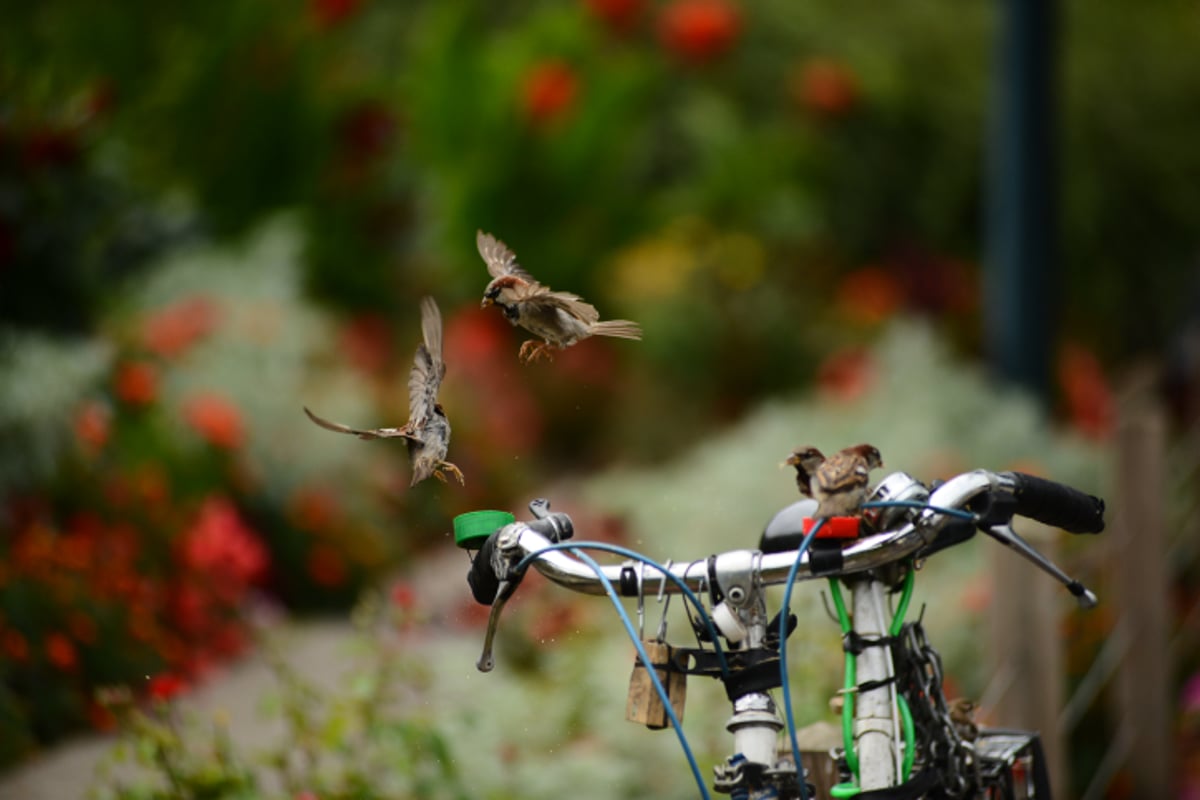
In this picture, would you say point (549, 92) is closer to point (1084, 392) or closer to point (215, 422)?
point (1084, 392)

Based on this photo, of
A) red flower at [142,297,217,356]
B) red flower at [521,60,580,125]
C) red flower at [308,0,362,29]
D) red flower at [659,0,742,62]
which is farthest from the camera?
red flower at [659,0,742,62]

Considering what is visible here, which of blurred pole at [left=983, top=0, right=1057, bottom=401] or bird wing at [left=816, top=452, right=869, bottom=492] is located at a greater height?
blurred pole at [left=983, top=0, right=1057, bottom=401]

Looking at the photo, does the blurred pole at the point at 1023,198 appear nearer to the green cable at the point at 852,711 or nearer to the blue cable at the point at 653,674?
the green cable at the point at 852,711

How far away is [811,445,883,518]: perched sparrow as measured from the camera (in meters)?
1.29

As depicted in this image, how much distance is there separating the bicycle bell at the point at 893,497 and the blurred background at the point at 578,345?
44 cm

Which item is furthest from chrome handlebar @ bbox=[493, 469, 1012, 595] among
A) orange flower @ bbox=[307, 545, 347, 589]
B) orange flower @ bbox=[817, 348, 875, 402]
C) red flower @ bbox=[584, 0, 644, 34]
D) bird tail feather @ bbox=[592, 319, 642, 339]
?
red flower @ bbox=[584, 0, 644, 34]

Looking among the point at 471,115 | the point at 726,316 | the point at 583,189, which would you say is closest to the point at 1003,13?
the point at 726,316

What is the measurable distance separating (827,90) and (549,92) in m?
1.71

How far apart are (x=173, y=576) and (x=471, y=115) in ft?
12.2

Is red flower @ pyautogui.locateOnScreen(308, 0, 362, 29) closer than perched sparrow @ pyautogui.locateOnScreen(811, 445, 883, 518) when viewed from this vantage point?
No

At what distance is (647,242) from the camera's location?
22.5 ft

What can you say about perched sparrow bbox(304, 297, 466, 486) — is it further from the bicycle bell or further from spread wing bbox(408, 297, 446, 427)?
the bicycle bell

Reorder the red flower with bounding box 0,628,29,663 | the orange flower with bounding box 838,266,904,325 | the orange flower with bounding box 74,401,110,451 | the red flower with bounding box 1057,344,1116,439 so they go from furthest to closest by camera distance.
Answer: the red flower with bounding box 1057,344,1116,439, the orange flower with bounding box 838,266,904,325, the orange flower with bounding box 74,401,110,451, the red flower with bounding box 0,628,29,663

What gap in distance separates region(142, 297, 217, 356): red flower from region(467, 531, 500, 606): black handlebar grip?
336cm
